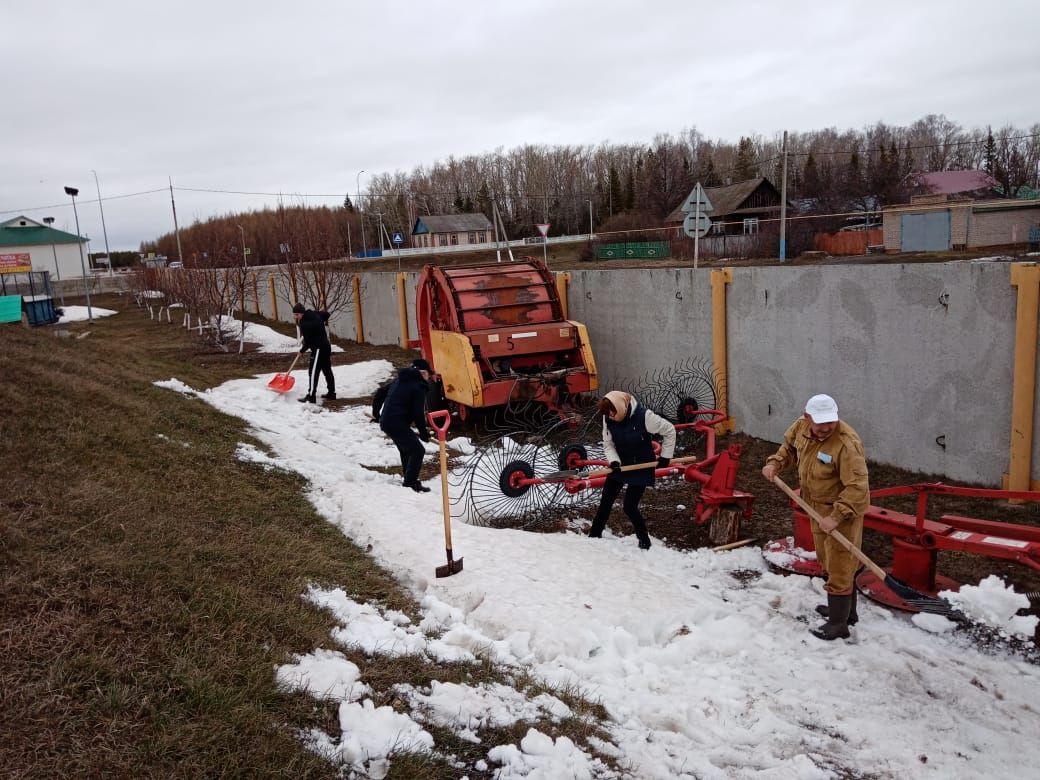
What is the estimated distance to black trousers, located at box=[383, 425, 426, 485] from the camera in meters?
8.39

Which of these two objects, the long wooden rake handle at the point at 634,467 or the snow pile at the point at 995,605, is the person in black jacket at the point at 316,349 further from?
the snow pile at the point at 995,605

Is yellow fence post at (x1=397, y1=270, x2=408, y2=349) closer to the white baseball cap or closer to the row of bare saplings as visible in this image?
the row of bare saplings

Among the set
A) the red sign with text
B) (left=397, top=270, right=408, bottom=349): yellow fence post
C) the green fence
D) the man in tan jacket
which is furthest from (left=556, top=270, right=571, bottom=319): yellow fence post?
the red sign with text

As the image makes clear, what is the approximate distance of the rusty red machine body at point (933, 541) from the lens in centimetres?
493

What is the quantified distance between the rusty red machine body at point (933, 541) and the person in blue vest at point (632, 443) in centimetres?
128

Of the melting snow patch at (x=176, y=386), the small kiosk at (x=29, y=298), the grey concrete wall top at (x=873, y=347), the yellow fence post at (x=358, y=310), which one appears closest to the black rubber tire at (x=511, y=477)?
the grey concrete wall top at (x=873, y=347)

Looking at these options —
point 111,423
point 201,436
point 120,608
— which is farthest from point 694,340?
point 120,608

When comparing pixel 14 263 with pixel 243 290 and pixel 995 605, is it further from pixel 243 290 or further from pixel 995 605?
pixel 995 605

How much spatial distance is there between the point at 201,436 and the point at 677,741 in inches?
261

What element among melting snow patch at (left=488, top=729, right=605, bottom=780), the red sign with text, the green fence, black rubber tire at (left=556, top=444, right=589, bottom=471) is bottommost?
melting snow patch at (left=488, top=729, right=605, bottom=780)

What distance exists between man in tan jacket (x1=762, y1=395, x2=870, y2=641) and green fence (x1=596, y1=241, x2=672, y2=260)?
3826cm

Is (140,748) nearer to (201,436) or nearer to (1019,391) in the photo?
(201,436)

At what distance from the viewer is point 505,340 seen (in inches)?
427

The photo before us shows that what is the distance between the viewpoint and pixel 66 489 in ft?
18.9
